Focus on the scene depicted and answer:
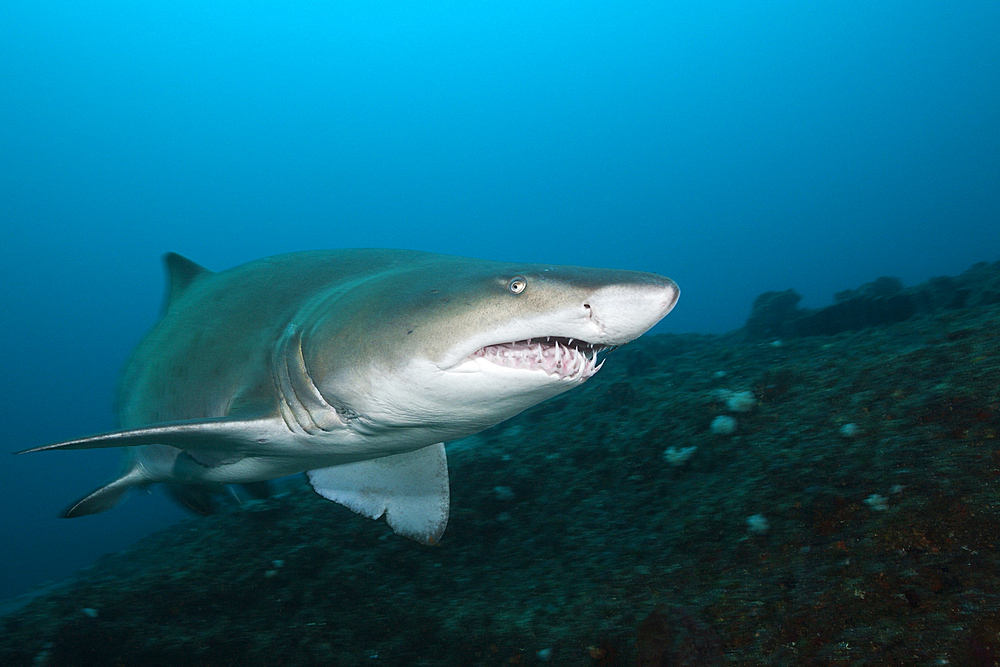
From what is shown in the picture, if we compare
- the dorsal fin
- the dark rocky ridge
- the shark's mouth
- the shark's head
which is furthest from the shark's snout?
the dark rocky ridge

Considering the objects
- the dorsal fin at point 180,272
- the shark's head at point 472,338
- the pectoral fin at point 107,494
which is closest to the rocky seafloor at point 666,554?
the pectoral fin at point 107,494

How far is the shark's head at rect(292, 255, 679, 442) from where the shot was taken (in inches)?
78.3

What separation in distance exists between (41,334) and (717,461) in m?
139

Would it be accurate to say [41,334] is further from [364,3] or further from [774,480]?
[774,480]

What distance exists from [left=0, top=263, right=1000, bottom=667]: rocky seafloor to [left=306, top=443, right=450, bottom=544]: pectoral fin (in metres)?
0.36

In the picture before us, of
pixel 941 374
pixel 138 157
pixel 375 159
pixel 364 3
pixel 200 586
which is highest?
pixel 364 3

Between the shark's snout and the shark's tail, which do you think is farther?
the shark's tail

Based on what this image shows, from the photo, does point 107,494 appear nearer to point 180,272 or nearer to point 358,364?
point 180,272

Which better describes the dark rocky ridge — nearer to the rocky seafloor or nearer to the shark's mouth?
the rocky seafloor

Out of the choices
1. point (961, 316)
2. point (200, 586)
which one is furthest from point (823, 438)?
point (200, 586)

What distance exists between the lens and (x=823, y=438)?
11.1 feet

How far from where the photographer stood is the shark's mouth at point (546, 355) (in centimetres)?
215

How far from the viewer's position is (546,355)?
2.17 meters

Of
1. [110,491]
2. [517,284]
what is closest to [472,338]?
[517,284]
